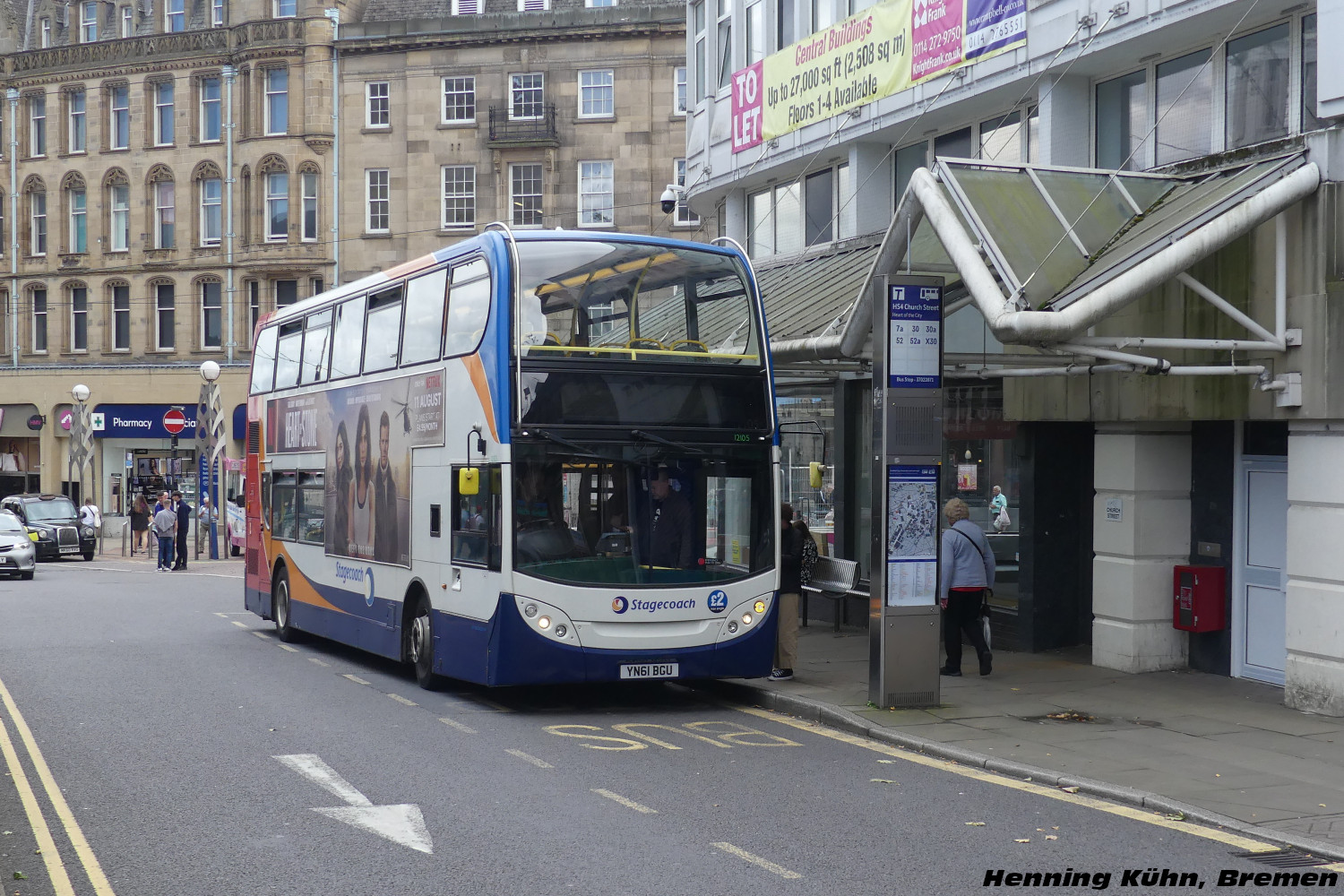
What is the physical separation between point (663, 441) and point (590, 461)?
26.1 inches

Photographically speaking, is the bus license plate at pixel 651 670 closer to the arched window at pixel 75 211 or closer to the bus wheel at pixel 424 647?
the bus wheel at pixel 424 647

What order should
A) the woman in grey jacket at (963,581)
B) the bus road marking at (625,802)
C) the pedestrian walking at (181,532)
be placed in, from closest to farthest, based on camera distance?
1. the bus road marking at (625,802)
2. the woman in grey jacket at (963,581)
3. the pedestrian walking at (181,532)

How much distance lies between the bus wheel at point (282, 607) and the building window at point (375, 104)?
30.9 metres

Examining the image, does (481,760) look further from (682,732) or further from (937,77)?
(937,77)

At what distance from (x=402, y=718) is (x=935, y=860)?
6184 mm

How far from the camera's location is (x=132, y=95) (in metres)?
51.5

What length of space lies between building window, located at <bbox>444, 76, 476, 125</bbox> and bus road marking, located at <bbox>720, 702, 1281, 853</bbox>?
122 feet

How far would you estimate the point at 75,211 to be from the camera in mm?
53344

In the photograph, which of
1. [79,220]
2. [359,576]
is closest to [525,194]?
[79,220]

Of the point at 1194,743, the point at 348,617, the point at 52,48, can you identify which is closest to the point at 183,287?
the point at 52,48

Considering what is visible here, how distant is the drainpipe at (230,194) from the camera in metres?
49.9

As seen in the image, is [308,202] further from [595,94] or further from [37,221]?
[37,221]

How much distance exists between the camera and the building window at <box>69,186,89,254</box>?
53031mm

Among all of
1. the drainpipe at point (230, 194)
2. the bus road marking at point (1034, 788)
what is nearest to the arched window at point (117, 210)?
the drainpipe at point (230, 194)
